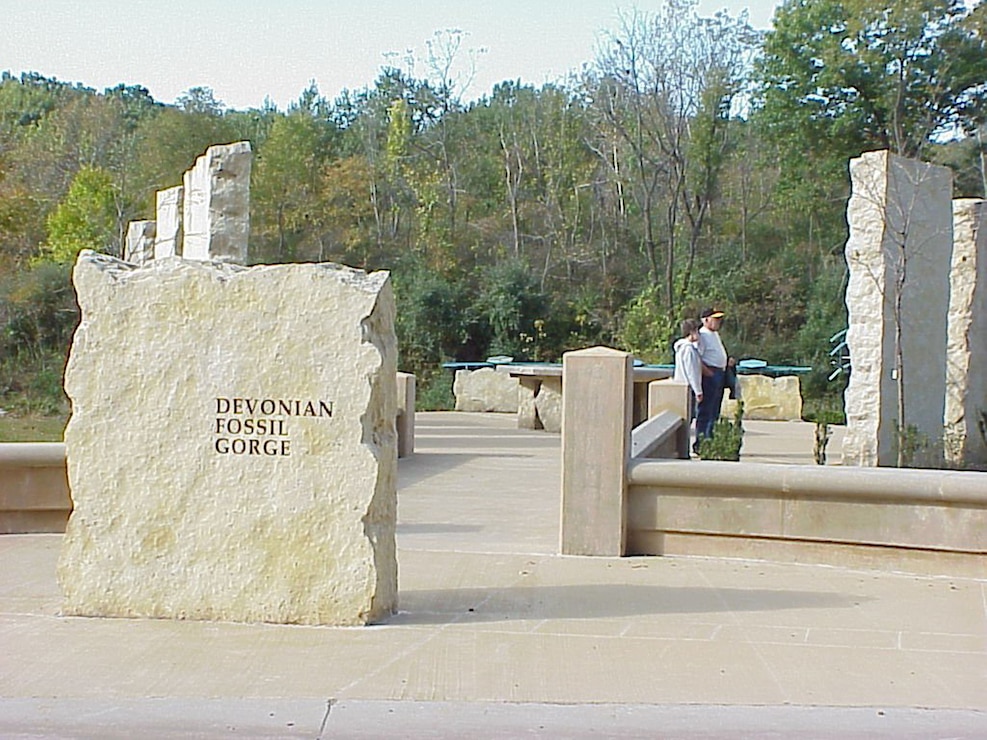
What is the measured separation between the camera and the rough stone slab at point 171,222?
2037cm

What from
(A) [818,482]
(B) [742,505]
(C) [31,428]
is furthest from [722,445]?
(C) [31,428]

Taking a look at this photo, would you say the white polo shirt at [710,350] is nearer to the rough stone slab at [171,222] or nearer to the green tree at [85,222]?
the rough stone slab at [171,222]

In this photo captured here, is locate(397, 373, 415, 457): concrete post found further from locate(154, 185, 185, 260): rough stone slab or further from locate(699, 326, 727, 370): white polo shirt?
locate(154, 185, 185, 260): rough stone slab

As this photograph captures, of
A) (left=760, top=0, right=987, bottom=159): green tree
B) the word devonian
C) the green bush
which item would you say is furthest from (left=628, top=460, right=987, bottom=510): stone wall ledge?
(left=760, top=0, right=987, bottom=159): green tree

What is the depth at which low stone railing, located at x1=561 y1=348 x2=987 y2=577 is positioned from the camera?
8305 mm

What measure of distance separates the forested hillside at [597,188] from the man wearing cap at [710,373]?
578 inches

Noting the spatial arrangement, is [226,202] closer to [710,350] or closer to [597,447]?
[710,350]

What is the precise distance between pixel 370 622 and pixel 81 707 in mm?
1753

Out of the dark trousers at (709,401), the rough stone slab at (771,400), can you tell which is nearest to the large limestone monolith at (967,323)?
the dark trousers at (709,401)

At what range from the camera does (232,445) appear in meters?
A: 6.95

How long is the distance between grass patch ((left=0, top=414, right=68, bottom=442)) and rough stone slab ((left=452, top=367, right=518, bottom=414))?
310 inches

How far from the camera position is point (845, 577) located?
8.36m

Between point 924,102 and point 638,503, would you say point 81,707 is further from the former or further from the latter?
point 924,102

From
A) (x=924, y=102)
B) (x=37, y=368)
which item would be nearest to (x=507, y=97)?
(x=924, y=102)
